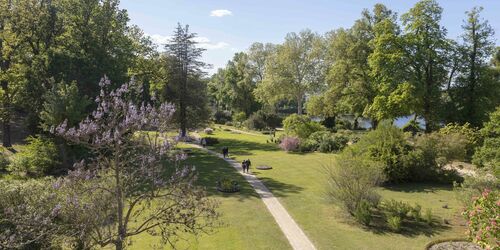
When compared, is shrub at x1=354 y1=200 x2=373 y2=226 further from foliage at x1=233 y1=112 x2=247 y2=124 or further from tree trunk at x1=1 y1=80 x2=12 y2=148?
foliage at x1=233 y1=112 x2=247 y2=124

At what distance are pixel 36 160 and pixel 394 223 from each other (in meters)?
26.5

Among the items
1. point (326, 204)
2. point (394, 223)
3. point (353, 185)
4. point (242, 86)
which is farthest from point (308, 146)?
point (242, 86)

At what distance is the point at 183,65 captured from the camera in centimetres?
5031

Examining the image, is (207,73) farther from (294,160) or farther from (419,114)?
(419,114)

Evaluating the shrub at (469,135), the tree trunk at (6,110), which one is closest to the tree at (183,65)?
the tree trunk at (6,110)

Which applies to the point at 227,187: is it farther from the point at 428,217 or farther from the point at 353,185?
the point at 428,217

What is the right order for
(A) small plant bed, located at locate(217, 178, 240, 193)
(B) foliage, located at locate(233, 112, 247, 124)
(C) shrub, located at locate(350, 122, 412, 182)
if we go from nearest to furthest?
1. (A) small plant bed, located at locate(217, 178, 240, 193)
2. (C) shrub, located at locate(350, 122, 412, 182)
3. (B) foliage, located at locate(233, 112, 247, 124)

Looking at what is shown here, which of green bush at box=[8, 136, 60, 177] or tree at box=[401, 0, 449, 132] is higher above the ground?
tree at box=[401, 0, 449, 132]

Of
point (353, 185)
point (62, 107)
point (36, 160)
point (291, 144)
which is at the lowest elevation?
point (36, 160)

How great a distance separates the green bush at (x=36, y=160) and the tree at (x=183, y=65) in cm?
2075

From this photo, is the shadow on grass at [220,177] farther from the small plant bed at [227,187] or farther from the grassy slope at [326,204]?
the small plant bed at [227,187]

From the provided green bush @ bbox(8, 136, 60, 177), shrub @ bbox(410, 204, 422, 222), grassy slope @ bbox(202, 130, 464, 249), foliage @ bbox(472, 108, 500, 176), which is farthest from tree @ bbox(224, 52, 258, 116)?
shrub @ bbox(410, 204, 422, 222)

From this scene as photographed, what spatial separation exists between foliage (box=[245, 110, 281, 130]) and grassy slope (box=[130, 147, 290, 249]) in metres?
39.8

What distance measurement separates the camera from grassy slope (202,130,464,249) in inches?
678
